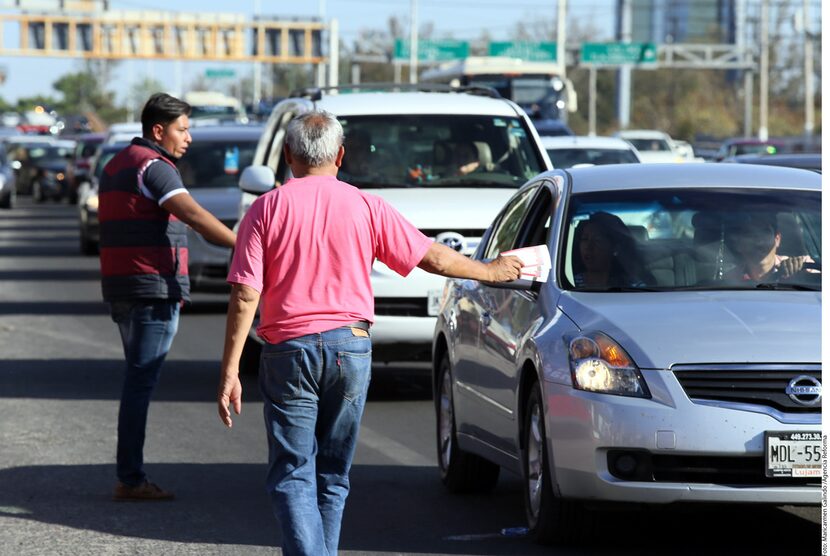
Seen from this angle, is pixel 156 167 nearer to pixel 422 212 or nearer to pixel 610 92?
pixel 422 212

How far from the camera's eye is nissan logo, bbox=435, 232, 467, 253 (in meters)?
12.1

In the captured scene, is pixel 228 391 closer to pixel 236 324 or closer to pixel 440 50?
pixel 236 324

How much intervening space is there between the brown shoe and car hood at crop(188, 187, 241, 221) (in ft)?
34.1

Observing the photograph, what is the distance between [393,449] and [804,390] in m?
3.78

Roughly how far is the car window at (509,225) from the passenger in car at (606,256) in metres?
0.60

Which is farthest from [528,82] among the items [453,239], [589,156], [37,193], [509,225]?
[509,225]

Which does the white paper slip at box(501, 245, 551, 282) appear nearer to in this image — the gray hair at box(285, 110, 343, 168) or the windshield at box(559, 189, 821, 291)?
the gray hair at box(285, 110, 343, 168)

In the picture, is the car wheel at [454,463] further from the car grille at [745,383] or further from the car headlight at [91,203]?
the car headlight at [91,203]

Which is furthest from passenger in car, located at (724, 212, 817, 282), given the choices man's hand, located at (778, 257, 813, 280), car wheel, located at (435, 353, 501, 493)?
car wheel, located at (435, 353, 501, 493)

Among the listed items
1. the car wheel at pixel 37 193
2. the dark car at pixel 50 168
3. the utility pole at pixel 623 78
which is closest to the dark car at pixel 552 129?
the dark car at pixel 50 168

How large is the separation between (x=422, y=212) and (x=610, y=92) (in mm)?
111659

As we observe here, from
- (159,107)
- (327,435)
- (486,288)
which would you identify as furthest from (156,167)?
(327,435)

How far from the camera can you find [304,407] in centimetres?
588

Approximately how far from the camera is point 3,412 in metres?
11.7
